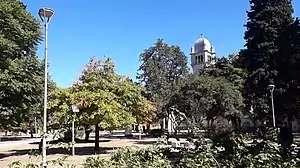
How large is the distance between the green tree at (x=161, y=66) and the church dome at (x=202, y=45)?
134ft

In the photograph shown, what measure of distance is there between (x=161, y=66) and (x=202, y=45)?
44.3 meters

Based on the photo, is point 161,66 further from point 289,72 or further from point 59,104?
point 59,104

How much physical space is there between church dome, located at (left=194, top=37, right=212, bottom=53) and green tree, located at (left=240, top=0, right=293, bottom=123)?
70.8 m

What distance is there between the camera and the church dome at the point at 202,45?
A: 10056cm

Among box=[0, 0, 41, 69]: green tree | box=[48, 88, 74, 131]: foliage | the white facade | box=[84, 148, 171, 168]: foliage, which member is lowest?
box=[84, 148, 171, 168]: foliage

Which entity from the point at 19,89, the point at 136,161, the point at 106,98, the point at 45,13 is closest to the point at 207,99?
the point at 106,98

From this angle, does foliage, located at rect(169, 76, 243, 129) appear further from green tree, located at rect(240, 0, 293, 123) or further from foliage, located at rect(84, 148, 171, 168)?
foliage, located at rect(84, 148, 171, 168)

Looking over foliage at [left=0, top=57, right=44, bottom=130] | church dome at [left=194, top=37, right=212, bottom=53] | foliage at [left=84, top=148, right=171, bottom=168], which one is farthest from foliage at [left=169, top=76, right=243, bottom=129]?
church dome at [left=194, top=37, right=212, bottom=53]

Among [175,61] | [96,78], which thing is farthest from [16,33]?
[175,61]

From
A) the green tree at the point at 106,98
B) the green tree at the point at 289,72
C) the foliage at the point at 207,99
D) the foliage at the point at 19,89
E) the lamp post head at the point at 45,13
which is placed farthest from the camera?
the foliage at the point at 207,99

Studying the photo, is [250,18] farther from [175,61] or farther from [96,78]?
[175,61]

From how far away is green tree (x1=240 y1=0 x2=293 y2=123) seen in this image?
27.8 m

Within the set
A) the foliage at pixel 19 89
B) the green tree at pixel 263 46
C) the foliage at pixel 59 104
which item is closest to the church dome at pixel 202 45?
the green tree at pixel 263 46

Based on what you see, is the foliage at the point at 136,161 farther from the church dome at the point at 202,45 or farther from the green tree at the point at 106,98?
the church dome at the point at 202,45
